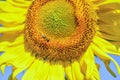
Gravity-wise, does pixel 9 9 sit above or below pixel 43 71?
above

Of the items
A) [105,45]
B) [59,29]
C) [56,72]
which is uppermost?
[59,29]

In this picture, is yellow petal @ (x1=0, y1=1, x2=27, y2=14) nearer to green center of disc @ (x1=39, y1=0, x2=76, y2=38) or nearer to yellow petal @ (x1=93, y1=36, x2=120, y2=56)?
green center of disc @ (x1=39, y1=0, x2=76, y2=38)

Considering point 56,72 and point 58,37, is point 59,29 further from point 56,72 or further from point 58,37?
point 56,72

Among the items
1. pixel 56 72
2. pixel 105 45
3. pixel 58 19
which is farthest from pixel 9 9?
pixel 105 45

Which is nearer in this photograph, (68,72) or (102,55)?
(102,55)

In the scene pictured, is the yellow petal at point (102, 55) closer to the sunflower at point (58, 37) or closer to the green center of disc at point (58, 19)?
the sunflower at point (58, 37)

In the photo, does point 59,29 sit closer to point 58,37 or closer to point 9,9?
point 58,37

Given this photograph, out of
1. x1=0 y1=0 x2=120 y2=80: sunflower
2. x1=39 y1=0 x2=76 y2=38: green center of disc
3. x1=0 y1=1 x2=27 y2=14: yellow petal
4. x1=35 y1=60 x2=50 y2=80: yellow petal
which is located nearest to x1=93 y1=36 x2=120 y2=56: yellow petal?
x1=0 y1=0 x2=120 y2=80: sunflower

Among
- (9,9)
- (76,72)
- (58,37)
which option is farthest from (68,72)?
(9,9)
